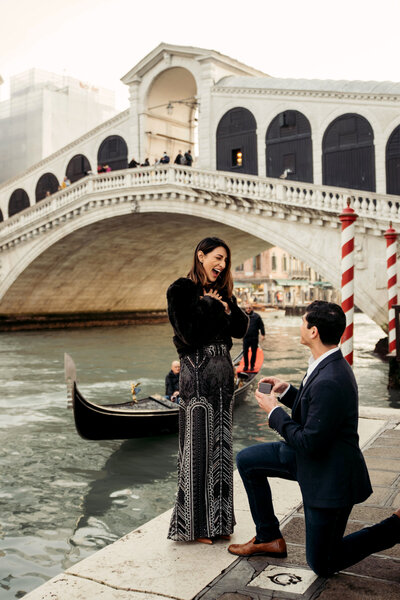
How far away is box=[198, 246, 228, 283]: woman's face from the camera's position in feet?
7.61

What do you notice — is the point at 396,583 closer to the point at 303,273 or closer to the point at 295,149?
the point at 295,149

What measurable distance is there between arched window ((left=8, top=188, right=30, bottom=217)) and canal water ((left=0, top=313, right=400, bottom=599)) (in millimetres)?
13426

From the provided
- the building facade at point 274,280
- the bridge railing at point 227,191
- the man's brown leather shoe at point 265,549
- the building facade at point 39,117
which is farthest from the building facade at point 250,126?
the building facade at point 274,280

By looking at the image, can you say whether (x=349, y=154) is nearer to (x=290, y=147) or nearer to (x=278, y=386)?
(x=290, y=147)

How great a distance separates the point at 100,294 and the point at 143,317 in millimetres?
2867

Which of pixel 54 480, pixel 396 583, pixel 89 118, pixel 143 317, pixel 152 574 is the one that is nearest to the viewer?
pixel 396 583

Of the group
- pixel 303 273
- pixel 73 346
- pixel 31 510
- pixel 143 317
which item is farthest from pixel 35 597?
pixel 303 273

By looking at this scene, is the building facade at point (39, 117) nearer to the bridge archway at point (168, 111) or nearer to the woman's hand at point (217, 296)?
the bridge archway at point (168, 111)

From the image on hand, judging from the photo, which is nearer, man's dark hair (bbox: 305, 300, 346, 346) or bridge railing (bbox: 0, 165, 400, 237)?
man's dark hair (bbox: 305, 300, 346, 346)

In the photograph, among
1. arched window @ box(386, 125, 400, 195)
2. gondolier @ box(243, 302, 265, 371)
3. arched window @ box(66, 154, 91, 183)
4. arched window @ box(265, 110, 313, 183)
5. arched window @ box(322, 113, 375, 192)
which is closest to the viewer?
gondolier @ box(243, 302, 265, 371)

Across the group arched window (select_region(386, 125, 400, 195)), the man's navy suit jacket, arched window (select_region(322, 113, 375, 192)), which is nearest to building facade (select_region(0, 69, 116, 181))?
arched window (select_region(322, 113, 375, 192))

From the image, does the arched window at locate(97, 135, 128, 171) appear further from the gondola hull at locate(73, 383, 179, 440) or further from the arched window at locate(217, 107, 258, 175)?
the gondola hull at locate(73, 383, 179, 440)

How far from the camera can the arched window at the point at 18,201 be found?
22.7 meters

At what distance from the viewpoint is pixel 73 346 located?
14781 mm
